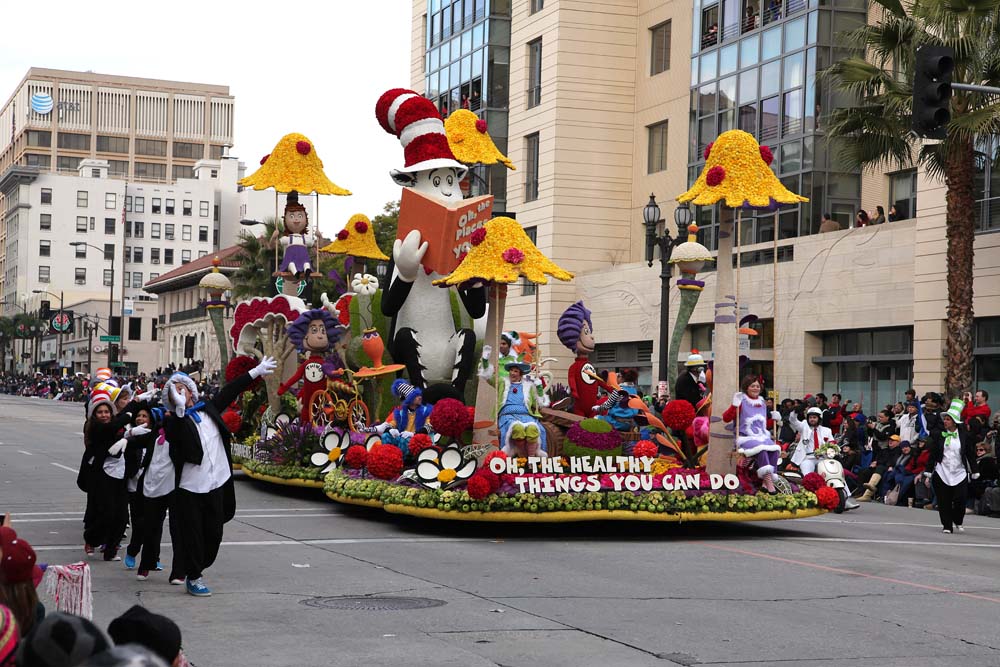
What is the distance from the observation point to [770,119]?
36156mm

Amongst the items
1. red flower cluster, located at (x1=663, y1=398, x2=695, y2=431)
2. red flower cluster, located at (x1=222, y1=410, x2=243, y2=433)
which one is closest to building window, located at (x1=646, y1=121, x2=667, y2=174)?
red flower cluster, located at (x1=222, y1=410, x2=243, y2=433)

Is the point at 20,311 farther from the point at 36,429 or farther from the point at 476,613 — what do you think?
the point at 476,613

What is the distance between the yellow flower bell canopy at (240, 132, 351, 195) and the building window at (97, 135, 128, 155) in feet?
420

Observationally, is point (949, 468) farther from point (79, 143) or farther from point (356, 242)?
point (79, 143)

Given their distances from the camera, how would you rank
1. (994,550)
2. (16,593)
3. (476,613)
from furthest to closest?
(994,550) < (476,613) < (16,593)

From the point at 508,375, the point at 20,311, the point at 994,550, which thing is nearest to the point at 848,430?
Answer: the point at 994,550

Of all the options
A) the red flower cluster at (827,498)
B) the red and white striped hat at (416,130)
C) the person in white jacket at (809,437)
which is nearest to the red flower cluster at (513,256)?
the red and white striped hat at (416,130)

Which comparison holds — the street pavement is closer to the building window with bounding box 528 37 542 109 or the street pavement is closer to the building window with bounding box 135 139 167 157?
the building window with bounding box 528 37 542 109

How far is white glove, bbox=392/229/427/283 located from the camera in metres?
18.6

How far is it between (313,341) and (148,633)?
1721 centimetres

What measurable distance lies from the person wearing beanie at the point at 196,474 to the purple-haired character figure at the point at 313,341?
955 centimetres

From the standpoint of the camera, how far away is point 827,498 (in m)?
16.0

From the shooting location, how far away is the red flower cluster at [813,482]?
16.2m

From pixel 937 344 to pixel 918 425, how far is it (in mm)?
6451
